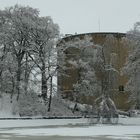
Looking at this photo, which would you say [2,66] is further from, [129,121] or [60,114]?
[129,121]

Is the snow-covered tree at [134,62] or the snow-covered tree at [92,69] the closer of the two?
the snow-covered tree at [134,62]

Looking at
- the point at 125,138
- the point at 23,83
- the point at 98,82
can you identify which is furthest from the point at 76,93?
the point at 125,138

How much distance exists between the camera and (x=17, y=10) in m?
69.7

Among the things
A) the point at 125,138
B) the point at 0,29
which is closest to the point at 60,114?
the point at 0,29

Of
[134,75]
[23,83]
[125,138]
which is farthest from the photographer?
[23,83]

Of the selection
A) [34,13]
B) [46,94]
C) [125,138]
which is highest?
[34,13]

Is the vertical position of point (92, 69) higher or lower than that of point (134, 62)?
higher

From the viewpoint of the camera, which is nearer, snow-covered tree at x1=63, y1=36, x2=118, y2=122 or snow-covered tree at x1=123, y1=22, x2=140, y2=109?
snow-covered tree at x1=123, y1=22, x2=140, y2=109

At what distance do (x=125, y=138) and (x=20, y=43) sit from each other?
41.4m

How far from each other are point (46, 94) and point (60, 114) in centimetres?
406

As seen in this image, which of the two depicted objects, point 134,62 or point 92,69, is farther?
point 92,69

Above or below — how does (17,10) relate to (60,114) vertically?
above

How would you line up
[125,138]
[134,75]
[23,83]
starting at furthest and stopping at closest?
[23,83], [134,75], [125,138]

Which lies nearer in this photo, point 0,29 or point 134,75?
point 134,75
